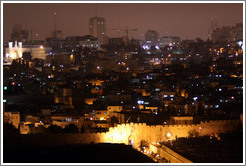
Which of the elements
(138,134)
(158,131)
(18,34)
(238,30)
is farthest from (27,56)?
(138,134)

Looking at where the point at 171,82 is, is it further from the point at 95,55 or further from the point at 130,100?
the point at 95,55

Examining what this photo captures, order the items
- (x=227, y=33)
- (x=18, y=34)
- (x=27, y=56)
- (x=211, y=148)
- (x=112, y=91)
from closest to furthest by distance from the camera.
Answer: (x=211, y=148)
(x=112, y=91)
(x=27, y=56)
(x=18, y=34)
(x=227, y=33)

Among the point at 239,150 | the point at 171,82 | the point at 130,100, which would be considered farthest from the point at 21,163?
the point at 171,82

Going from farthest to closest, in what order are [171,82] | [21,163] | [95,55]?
1. [95,55]
2. [171,82]
3. [21,163]

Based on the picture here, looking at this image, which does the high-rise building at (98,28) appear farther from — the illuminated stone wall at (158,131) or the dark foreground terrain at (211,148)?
the dark foreground terrain at (211,148)

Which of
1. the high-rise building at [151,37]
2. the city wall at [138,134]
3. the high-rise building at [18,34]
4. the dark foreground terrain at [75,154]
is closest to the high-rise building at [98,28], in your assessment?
the high-rise building at [151,37]

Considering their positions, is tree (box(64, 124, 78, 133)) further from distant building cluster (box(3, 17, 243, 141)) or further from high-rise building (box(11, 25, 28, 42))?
high-rise building (box(11, 25, 28, 42))

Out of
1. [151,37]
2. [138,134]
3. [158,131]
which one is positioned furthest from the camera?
[151,37]

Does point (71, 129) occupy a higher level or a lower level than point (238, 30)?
lower

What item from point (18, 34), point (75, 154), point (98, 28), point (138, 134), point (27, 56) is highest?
point (98, 28)

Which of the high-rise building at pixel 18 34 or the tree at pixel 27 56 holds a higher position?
the high-rise building at pixel 18 34

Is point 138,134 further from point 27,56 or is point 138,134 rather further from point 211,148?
point 27,56
